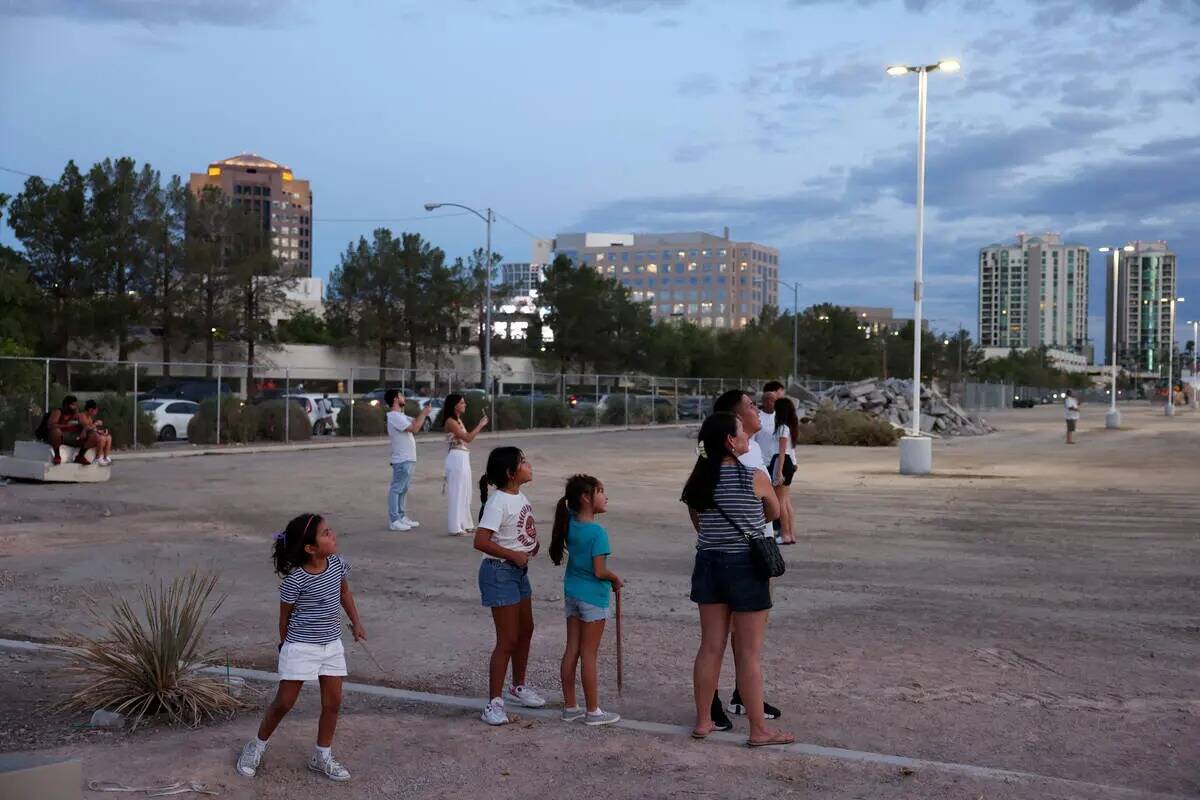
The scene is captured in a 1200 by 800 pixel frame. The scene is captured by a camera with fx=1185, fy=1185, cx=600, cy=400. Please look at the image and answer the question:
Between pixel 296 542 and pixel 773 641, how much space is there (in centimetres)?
402

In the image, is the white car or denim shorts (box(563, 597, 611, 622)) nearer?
denim shorts (box(563, 597, 611, 622))

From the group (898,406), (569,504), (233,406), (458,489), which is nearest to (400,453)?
(458,489)

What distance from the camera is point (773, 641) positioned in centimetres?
828

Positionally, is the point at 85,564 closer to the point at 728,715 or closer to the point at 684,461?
the point at 728,715

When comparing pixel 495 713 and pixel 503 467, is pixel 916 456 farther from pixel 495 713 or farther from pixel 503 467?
pixel 495 713

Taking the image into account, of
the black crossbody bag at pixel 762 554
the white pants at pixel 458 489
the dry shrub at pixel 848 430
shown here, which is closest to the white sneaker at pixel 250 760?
the black crossbody bag at pixel 762 554

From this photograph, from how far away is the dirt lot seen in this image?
5512 mm

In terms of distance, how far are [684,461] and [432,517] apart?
14.0m

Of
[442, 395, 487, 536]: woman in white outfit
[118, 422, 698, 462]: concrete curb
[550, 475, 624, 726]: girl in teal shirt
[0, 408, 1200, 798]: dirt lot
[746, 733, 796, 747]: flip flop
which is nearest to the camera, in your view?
[0, 408, 1200, 798]: dirt lot

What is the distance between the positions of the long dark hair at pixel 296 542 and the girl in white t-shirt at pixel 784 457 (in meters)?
7.91

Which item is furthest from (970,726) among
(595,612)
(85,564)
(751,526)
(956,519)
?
(956,519)

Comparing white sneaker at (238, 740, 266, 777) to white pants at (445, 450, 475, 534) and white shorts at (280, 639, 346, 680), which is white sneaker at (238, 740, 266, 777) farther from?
white pants at (445, 450, 475, 534)

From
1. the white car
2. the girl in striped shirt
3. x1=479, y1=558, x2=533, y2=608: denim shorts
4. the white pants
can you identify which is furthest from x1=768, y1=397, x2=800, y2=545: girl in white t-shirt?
the white car

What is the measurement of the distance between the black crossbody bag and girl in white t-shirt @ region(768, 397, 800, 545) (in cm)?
697
